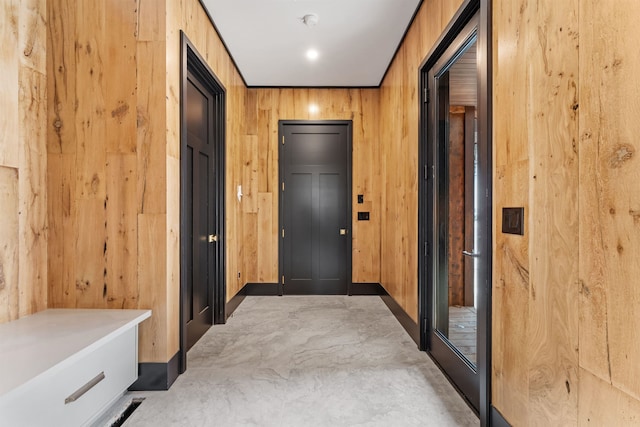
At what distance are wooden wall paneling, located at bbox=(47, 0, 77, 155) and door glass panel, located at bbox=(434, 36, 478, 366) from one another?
2.54 m

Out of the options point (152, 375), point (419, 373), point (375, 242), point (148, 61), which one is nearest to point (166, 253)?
point (152, 375)

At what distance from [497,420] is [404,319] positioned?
169 centimetres

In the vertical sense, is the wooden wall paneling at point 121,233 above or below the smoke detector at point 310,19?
below

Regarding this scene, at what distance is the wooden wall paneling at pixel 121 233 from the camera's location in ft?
7.16

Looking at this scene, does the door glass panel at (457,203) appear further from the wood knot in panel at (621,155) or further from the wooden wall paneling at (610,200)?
the wood knot in panel at (621,155)

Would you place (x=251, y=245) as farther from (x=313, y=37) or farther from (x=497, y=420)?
(x=497, y=420)

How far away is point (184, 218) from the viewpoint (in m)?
2.46

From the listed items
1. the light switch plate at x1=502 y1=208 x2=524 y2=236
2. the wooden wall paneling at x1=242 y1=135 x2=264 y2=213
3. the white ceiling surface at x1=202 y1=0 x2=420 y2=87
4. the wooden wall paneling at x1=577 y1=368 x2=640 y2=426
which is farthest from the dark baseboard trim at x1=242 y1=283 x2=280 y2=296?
the wooden wall paneling at x1=577 y1=368 x2=640 y2=426

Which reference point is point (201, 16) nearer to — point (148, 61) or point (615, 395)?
point (148, 61)

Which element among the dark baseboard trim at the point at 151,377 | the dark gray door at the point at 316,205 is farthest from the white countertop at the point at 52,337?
the dark gray door at the point at 316,205

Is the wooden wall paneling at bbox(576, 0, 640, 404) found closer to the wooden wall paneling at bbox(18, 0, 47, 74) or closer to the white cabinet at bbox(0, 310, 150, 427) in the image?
the white cabinet at bbox(0, 310, 150, 427)

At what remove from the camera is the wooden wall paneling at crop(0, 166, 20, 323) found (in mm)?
1886

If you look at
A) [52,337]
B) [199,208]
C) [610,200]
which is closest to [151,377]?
[52,337]

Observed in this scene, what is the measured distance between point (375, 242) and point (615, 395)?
3810 millimetres
